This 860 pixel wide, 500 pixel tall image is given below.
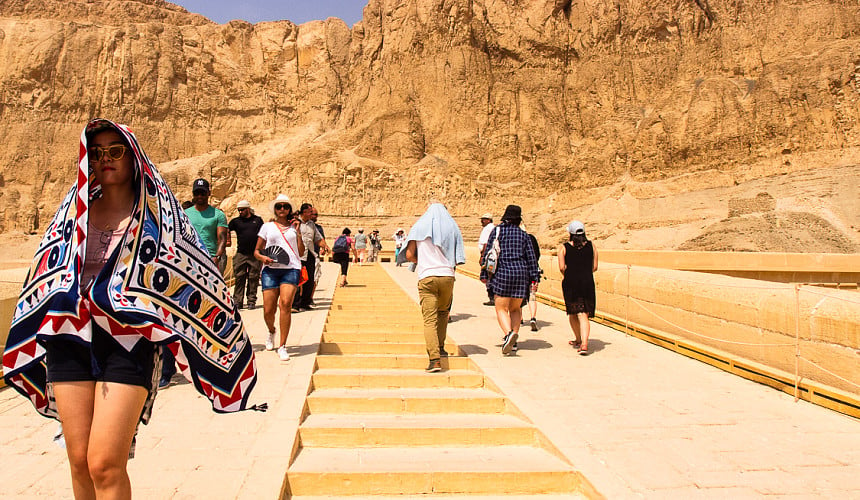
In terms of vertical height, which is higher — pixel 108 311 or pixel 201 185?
pixel 201 185

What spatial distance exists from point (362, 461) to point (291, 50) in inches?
2891

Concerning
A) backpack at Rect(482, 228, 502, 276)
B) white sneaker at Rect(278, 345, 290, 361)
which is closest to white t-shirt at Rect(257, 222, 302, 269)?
white sneaker at Rect(278, 345, 290, 361)

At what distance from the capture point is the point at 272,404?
14.6 ft

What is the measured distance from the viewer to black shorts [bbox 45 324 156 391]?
84.0 inches

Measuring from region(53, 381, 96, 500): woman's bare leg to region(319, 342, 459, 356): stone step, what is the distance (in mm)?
4138

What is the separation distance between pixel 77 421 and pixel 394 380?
10.6ft

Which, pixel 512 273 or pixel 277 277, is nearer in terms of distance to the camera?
pixel 277 277

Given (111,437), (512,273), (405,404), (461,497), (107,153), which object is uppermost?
(107,153)

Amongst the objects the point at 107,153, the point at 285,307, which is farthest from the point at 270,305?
the point at 107,153

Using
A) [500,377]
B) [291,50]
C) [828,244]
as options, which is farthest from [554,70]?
[500,377]

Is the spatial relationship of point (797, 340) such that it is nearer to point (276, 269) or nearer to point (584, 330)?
point (584, 330)

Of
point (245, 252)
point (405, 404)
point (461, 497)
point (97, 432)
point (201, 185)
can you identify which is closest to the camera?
point (97, 432)

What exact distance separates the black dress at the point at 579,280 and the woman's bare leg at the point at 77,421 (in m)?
5.40

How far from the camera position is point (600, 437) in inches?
152
